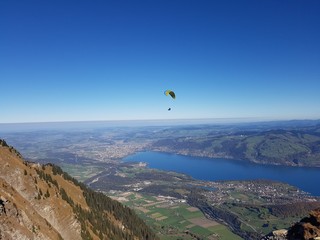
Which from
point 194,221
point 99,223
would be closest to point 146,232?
point 99,223

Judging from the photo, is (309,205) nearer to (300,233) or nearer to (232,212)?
(232,212)

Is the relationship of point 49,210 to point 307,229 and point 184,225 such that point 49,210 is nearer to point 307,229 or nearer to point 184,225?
point 307,229

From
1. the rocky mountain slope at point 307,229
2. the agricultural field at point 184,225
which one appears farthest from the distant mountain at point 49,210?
the agricultural field at point 184,225

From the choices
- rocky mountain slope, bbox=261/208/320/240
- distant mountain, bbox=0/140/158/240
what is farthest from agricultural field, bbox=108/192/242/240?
rocky mountain slope, bbox=261/208/320/240

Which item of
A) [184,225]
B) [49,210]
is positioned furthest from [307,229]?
[184,225]

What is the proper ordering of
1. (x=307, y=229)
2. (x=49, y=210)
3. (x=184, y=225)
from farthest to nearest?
(x=184, y=225), (x=49, y=210), (x=307, y=229)

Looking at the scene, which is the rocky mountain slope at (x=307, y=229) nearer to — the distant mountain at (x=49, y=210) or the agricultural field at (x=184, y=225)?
the distant mountain at (x=49, y=210)

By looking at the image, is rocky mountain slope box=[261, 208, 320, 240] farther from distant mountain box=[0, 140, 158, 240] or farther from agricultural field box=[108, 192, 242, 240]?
agricultural field box=[108, 192, 242, 240]

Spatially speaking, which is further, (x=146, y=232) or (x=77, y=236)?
(x=146, y=232)
